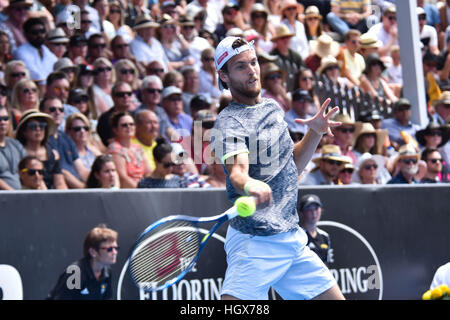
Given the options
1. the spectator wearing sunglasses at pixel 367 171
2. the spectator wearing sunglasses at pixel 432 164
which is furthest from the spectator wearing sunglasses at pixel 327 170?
the spectator wearing sunglasses at pixel 432 164

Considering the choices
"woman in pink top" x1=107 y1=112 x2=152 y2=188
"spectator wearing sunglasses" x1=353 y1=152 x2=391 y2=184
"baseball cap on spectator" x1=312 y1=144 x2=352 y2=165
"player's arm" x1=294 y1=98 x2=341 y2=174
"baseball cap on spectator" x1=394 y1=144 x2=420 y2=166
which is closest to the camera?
"player's arm" x1=294 y1=98 x2=341 y2=174

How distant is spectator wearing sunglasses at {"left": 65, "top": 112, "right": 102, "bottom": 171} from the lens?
302 inches

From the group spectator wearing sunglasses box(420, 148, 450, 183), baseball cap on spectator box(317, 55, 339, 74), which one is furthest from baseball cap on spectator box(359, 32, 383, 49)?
spectator wearing sunglasses box(420, 148, 450, 183)

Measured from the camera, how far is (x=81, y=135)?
7.67 m

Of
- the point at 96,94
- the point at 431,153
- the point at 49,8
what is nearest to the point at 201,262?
the point at 96,94

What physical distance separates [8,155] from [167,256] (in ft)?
9.76

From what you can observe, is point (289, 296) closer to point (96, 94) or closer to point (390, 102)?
point (96, 94)

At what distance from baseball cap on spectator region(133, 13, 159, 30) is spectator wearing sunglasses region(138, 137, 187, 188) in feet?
10.9

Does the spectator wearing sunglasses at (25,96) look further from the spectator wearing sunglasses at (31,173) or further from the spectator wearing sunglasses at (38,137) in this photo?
the spectator wearing sunglasses at (31,173)

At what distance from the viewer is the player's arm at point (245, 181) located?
12.2ft

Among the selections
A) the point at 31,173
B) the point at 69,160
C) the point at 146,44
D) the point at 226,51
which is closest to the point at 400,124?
the point at 146,44

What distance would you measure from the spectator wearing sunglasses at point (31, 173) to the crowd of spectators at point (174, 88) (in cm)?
1

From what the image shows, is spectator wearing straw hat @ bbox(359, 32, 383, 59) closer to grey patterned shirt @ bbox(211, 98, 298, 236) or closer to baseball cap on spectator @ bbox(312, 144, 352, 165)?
baseball cap on spectator @ bbox(312, 144, 352, 165)

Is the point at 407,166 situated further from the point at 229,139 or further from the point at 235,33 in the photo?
the point at 229,139
